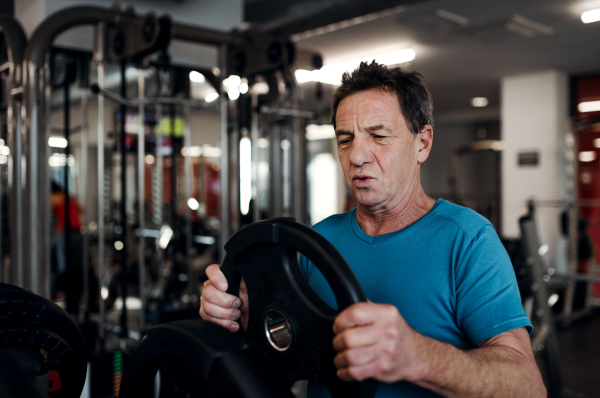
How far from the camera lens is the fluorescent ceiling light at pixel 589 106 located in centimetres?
710

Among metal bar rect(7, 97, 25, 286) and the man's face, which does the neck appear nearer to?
the man's face

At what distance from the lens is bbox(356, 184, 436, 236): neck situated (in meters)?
1.16

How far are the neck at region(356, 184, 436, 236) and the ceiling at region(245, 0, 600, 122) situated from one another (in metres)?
3.23

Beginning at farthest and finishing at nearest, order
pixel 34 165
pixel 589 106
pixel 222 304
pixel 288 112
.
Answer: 1. pixel 589 106
2. pixel 288 112
3. pixel 34 165
4. pixel 222 304

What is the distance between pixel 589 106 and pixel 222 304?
25.3 ft

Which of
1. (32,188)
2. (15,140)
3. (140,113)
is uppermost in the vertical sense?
(140,113)

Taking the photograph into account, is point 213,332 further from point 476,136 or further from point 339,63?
point 476,136

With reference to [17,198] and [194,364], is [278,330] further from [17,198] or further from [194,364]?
[17,198]

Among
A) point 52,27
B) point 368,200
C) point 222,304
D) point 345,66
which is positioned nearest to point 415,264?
point 368,200

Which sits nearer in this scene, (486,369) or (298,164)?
(486,369)

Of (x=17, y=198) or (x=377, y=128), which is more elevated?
(x=377, y=128)

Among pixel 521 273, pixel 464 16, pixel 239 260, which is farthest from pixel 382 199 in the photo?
pixel 464 16

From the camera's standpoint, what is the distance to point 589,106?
283 inches

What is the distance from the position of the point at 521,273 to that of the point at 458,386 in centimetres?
327
